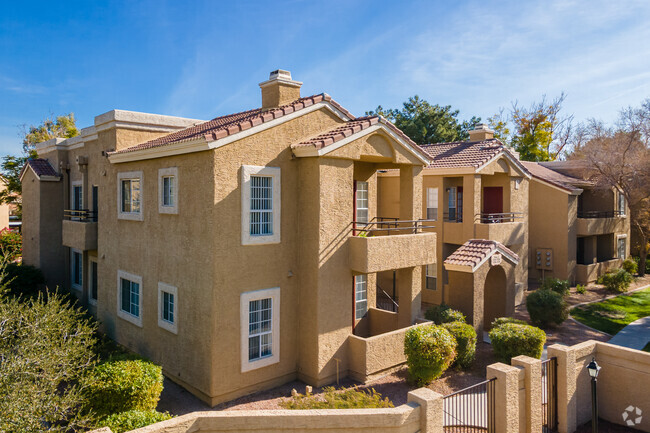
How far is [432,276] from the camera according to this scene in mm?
23625

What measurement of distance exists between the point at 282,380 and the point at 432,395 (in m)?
6.07

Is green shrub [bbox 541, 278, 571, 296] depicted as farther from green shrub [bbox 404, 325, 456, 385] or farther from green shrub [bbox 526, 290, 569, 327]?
green shrub [bbox 404, 325, 456, 385]

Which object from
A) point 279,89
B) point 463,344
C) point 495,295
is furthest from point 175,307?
point 495,295

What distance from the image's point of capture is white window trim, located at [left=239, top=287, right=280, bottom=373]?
499 inches

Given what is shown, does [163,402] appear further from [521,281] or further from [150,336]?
[521,281]

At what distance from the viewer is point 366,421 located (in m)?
8.56

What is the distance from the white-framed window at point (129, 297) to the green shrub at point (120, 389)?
164 inches

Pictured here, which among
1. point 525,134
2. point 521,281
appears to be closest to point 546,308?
point 521,281

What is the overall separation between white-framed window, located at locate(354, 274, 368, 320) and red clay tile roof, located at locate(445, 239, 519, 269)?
3.35 m

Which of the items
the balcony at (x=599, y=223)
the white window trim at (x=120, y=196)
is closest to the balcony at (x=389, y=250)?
the white window trim at (x=120, y=196)

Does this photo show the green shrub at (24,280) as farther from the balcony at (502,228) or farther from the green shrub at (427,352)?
the balcony at (502,228)

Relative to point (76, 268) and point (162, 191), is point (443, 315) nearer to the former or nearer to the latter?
point (162, 191)

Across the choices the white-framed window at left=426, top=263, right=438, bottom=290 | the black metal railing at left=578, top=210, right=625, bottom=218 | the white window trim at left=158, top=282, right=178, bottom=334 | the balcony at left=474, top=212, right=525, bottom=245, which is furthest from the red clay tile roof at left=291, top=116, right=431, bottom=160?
the black metal railing at left=578, top=210, right=625, bottom=218

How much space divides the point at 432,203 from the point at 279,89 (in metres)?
11.6
